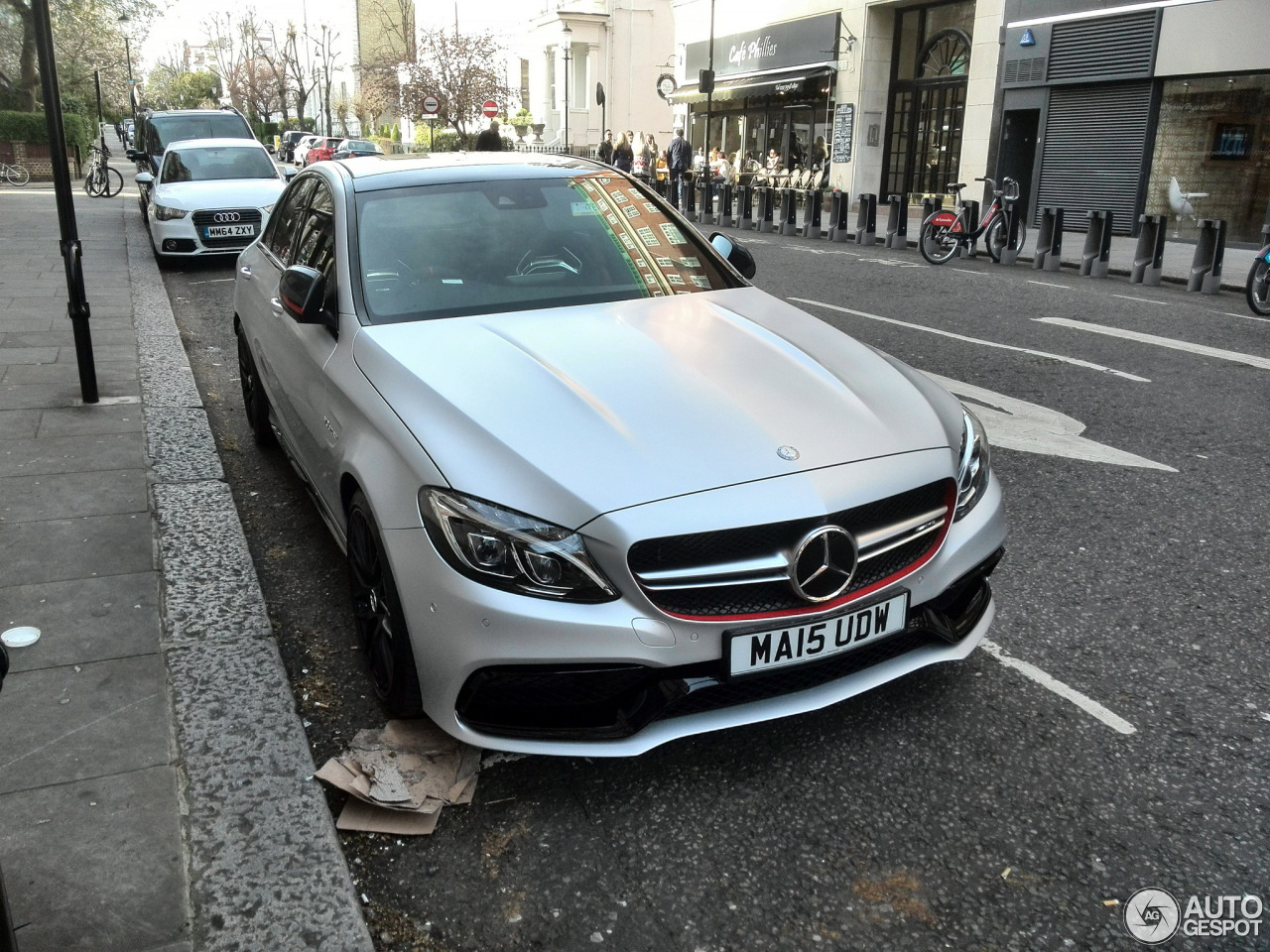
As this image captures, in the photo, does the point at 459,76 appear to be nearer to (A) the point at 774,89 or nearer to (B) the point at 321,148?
(B) the point at 321,148

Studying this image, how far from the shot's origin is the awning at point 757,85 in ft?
98.3

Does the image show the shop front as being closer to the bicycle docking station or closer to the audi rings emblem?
the bicycle docking station

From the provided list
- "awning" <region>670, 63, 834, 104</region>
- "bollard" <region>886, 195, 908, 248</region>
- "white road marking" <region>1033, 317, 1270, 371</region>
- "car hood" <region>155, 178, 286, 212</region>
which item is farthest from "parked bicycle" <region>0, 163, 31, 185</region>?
"white road marking" <region>1033, 317, 1270, 371</region>

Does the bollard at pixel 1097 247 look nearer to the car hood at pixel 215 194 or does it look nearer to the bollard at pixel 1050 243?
the bollard at pixel 1050 243

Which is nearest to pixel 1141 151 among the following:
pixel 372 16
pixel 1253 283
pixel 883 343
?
pixel 1253 283

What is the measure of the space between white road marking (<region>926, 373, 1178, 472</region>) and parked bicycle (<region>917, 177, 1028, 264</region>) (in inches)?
336

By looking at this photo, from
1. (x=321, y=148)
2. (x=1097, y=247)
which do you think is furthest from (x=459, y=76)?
(x=1097, y=247)

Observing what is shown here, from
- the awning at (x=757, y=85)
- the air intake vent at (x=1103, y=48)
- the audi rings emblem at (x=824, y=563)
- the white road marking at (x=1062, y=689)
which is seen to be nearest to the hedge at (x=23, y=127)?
the awning at (x=757, y=85)

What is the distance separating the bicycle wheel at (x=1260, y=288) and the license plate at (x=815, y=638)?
9.68 meters

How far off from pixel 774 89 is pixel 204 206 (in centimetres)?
2212

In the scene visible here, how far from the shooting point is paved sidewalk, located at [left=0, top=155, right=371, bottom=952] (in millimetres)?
2311

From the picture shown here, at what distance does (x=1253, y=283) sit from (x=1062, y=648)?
890cm

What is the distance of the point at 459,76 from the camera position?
62.3m

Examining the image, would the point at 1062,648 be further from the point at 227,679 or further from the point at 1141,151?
the point at 1141,151
